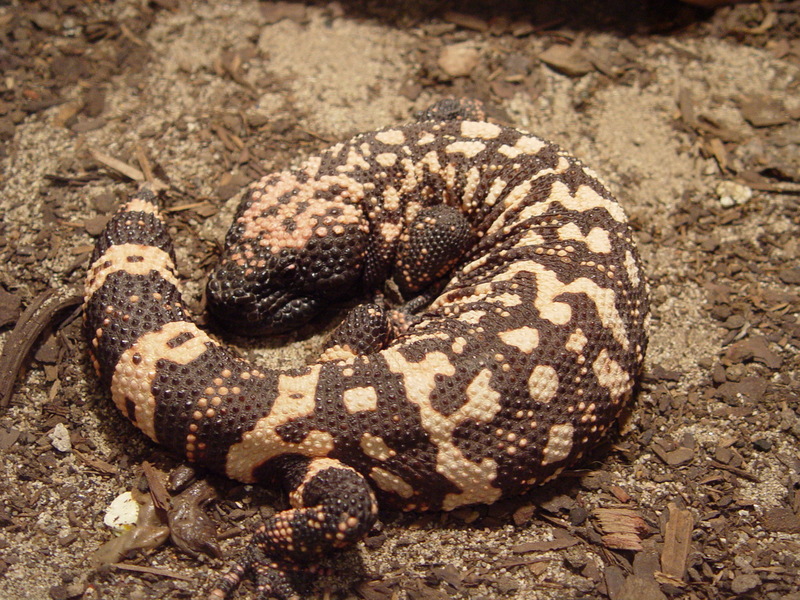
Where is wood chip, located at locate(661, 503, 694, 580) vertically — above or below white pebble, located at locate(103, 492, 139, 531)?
above

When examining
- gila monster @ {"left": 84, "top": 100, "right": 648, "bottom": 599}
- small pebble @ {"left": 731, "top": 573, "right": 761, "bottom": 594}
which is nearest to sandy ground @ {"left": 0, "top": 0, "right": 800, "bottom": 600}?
small pebble @ {"left": 731, "top": 573, "right": 761, "bottom": 594}

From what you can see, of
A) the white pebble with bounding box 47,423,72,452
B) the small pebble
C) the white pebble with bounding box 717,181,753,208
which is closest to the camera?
the small pebble

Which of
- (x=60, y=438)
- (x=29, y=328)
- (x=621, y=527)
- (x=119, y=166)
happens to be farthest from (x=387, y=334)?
(x=119, y=166)

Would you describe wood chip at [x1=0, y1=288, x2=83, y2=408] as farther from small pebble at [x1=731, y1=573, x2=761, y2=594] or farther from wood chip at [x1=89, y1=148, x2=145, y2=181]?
small pebble at [x1=731, y1=573, x2=761, y2=594]

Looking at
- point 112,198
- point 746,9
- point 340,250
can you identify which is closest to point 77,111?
point 112,198

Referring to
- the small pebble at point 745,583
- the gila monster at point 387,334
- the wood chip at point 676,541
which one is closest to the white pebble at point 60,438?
the gila monster at point 387,334

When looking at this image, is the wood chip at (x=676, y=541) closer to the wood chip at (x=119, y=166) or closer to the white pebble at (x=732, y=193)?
the white pebble at (x=732, y=193)

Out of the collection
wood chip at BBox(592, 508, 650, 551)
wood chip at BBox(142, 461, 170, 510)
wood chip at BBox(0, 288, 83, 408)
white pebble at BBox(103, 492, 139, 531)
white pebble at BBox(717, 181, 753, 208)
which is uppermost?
white pebble at BBox(717, 181, 753, 208)
